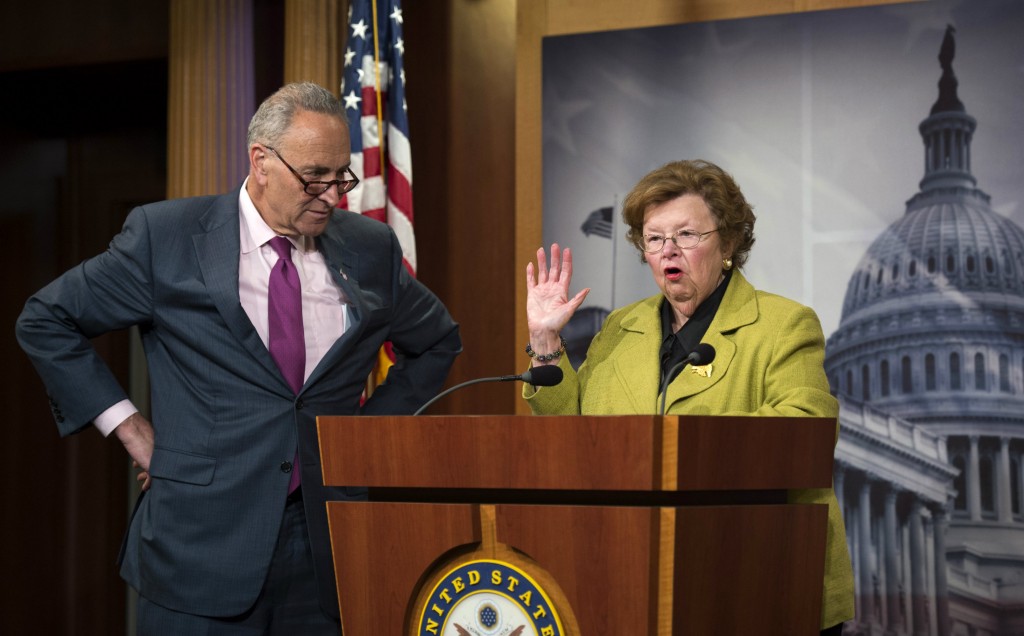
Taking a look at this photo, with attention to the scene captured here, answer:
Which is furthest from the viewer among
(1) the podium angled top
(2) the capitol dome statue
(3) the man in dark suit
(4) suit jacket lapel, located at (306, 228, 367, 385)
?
(2) the capitol dome statue

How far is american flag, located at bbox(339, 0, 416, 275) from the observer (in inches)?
163

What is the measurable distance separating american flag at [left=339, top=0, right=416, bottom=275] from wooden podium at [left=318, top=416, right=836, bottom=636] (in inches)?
88.5

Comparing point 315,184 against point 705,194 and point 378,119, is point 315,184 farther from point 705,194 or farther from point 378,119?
point 378,119

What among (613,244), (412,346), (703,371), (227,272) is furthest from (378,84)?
(703,371)

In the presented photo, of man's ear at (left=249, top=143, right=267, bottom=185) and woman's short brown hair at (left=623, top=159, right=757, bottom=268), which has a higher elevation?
man's ear at (left=249, top=143, right=267, bottom=185)

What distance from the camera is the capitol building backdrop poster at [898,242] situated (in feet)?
13.0

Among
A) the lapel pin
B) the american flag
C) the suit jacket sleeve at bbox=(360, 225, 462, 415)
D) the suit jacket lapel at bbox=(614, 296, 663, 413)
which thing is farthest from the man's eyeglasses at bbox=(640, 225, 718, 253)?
the american flag

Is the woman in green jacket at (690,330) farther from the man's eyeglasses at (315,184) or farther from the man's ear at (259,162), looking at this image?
the man's ear at (259,162)

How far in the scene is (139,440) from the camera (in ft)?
8.34

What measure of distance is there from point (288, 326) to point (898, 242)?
8.04ft

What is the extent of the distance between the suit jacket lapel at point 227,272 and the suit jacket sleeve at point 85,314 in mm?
134

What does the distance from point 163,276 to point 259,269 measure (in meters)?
0.21

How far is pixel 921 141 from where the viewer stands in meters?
4.08

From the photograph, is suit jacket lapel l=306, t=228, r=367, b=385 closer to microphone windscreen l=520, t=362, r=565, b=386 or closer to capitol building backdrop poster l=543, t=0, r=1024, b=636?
microphone windscreen l=520, t=362, r=565, b=386
